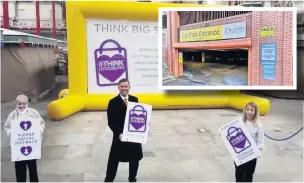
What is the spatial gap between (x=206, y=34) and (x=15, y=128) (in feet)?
20.7

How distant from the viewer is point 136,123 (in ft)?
13.9

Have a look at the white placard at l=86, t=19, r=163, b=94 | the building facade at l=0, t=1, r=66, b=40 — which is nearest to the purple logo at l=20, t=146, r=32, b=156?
the white placard at l=86, t=19, r=163, b=94

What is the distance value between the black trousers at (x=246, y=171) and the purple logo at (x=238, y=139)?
0.21 metres

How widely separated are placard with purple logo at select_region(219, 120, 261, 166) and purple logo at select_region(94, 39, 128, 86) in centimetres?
613

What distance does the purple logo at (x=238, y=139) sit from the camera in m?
4.06

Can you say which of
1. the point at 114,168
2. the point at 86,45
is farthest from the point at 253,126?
the point at 86,45

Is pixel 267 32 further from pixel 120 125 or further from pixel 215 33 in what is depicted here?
pixel 120 125

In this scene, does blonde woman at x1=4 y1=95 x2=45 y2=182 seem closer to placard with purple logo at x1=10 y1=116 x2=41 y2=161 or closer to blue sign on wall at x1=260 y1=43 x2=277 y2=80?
placard with purple logo at x1=10 y1=116 x2=41 y2=161

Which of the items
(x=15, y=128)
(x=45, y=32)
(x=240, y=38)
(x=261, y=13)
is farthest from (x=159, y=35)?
(x=45, y=32)

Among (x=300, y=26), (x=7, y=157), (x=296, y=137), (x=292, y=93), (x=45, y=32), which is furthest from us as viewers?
(x=45, y=32)

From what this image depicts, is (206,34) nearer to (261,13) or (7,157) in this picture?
(261,13)

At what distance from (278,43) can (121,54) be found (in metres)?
4.28

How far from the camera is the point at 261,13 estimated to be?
29.6 feet

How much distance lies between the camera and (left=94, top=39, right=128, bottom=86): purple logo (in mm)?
9750
